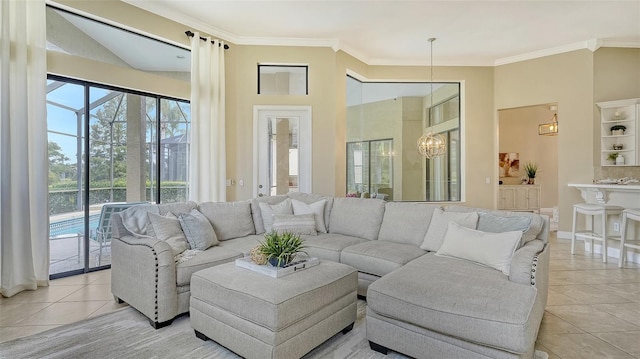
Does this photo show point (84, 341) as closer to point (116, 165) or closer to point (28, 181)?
point (28, 181)

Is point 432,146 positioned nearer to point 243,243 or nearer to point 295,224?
point 295,224

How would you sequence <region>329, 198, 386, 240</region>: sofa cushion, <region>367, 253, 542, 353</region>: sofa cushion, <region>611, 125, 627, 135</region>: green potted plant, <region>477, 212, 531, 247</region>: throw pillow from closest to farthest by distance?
<region>367, 253, 542, 353</region>: sofa cushion, <region>477, 212, 531, 247</region>: throw pillow, <region>329, 198, 386, 240</region>: sofa cushion, <region>611, 125, 627, 135</region>: green potted plant

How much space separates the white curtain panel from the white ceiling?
0.43 metres

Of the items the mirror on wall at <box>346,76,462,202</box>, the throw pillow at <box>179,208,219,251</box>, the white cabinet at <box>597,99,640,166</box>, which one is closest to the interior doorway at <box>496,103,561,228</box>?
the mirror on wall at <box>346,76,462,202</box>

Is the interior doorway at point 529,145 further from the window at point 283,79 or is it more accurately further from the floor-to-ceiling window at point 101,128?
the floor-to-ceiling window at point 101,128

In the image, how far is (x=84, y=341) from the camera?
234cm

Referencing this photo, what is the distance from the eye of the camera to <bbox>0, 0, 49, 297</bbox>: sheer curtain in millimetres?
3176

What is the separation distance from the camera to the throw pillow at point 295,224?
375 centimetres

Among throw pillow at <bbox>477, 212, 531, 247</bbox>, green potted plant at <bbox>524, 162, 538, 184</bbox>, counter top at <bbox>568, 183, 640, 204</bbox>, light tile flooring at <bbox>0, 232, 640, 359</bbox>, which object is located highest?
green potted plant at <bbox>524, 162, 538, 184</bbox>

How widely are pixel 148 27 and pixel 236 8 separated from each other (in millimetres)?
1235

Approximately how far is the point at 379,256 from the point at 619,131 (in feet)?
18.4

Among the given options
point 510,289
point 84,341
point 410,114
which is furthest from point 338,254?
point 410,114

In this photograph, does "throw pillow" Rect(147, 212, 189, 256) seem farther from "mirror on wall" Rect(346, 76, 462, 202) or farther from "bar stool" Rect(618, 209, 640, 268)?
"bar stool" Rect(618, 209, 640, 268)

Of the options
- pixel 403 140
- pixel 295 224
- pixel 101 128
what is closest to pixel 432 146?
pixel 403 140
